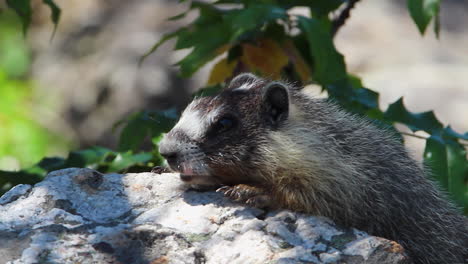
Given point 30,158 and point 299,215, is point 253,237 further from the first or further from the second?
point 30,158

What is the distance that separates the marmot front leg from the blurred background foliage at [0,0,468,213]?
1371 millimetres

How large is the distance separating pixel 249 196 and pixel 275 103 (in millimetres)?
822

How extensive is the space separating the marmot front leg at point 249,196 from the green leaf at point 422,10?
187 cm

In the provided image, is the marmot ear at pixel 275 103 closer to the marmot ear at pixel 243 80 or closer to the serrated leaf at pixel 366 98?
the marmot ear at pixel 243 80

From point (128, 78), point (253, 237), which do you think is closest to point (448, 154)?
point (253, 237)

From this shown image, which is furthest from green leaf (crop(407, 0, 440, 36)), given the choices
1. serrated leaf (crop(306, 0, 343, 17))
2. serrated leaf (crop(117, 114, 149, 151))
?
serrated leaf (crop(117, 114, 149, 151))

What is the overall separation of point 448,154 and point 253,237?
7.23ft

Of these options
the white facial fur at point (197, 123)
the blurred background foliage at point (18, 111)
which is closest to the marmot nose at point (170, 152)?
the white facial fur at point (197, 123)

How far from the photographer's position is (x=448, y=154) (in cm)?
520

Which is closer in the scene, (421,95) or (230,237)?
(230,237)

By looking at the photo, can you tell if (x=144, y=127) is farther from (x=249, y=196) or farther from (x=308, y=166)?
(x=249, y=196)

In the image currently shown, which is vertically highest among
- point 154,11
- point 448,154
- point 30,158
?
point 448,154

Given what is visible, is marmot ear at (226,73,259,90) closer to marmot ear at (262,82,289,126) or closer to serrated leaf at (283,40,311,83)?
marmot ear at (262,82,289,126)

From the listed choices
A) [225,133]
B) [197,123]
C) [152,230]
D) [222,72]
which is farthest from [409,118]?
[152,230]
